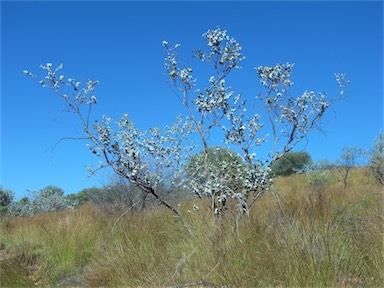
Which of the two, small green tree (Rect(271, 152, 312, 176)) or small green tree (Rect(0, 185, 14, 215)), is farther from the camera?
small green tree (Rect(271, 152, 312, 176))

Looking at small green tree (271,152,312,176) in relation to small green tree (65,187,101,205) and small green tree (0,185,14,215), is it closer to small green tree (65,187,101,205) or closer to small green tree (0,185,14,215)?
small green tree (65,187,101,205)

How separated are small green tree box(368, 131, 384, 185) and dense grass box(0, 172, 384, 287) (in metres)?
7.65

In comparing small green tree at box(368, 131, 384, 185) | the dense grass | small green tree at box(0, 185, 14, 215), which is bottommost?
the dense grass

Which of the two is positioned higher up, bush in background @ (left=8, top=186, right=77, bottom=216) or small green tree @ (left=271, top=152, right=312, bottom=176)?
small green tree @ (left=271, top=152, right=312, bottom=176)

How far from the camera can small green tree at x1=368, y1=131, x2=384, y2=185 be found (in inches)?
620

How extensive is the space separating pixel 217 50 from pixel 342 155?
17018mm

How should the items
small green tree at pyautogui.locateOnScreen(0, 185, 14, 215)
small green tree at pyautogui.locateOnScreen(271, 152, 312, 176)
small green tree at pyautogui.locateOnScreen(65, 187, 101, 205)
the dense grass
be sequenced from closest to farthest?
the dense grass
small green tree at pyautogui.locateOnScreen(65, 187, 101, 205)
small green tree at pyautogui.locateOnScreen(0, 185, 14, 215)
small green tree at pyautogui.locateOnScreen(271, 152, 312, 176)

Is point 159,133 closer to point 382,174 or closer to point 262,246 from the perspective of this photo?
point 262,246

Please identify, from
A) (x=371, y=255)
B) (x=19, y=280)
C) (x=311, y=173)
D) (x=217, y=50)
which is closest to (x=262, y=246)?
(x=371, y=255)

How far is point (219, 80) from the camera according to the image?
27.6ft

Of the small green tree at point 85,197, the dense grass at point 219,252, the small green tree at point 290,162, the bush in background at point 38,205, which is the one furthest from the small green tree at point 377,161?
the small green tree at point 290,162

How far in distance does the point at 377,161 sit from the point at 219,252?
13.9m

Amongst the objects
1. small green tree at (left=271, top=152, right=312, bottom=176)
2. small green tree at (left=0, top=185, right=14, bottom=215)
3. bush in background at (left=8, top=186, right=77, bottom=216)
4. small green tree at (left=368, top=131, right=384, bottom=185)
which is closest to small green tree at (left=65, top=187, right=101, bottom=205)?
bush in background at (left=8, top=186, right=77, bottom=216)

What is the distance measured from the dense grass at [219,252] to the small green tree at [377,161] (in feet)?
25.1
